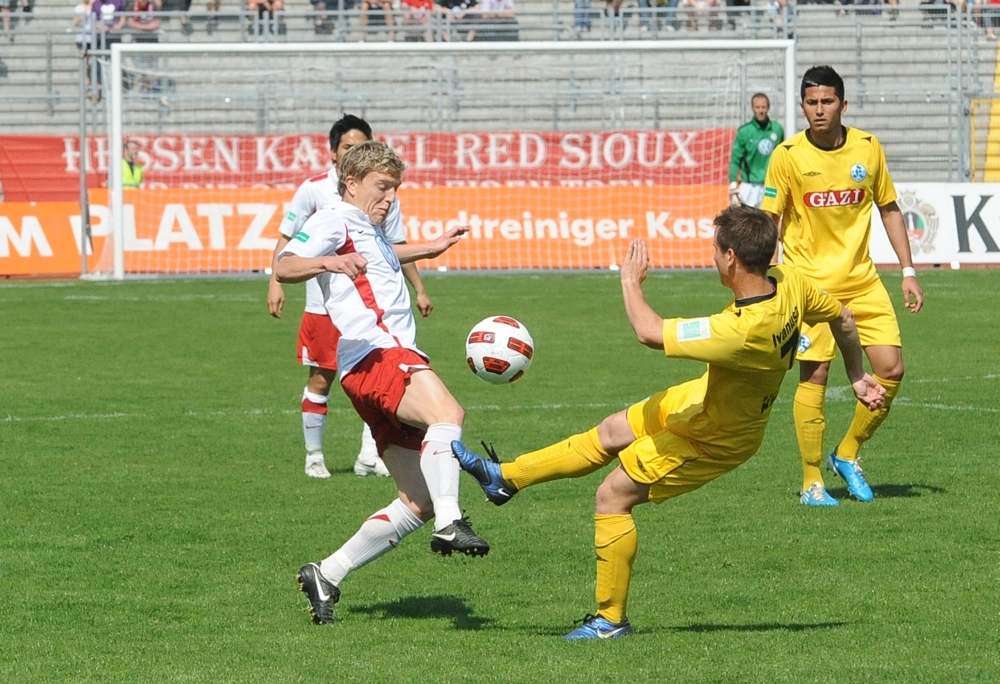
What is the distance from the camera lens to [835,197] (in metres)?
8.39

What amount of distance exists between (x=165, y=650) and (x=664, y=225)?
1814 centimetres

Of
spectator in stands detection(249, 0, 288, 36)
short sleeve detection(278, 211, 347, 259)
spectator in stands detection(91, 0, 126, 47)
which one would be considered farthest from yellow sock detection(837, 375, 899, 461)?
spectator in stands detection(249, 0, 288, 36)

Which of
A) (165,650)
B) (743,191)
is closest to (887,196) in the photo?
(165,650)

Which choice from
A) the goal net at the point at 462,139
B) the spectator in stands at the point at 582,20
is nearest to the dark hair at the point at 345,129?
the goal net at the point at 462,139

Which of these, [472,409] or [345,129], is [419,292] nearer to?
[345,129]

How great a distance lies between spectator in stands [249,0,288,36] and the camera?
2795 cm

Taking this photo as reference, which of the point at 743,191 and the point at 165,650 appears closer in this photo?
the point at 165,650

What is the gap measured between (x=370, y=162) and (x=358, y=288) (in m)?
0.51

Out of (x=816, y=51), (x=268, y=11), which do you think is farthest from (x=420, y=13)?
(x=816, y=51)

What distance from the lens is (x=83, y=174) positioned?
22.3 metres

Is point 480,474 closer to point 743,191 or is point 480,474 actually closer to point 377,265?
point 377,265

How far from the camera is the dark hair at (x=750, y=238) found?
5410mm

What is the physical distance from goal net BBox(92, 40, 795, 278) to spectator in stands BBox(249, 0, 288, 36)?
148cm

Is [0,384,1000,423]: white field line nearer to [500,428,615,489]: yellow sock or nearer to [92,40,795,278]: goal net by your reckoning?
[500,428,615,489]: yellow sock
